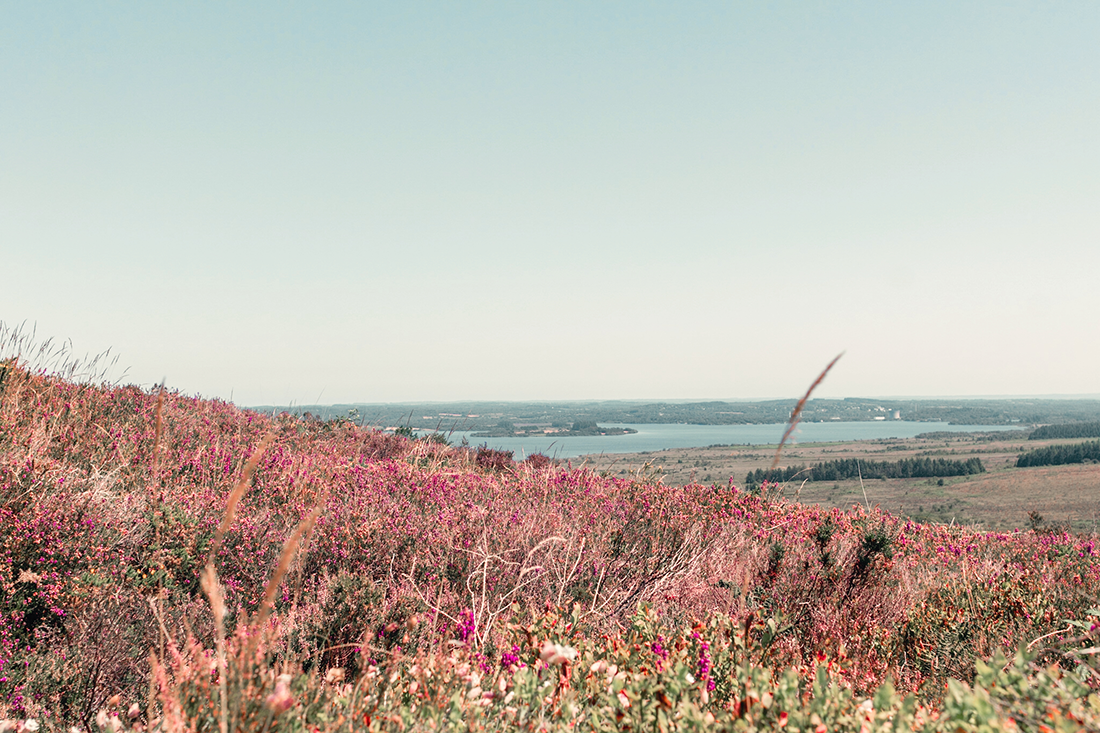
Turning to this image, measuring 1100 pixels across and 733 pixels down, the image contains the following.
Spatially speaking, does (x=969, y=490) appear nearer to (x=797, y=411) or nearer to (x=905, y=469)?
(x=905, y=469)

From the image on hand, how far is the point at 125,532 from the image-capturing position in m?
4.18

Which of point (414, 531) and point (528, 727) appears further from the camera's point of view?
point (414, 531)

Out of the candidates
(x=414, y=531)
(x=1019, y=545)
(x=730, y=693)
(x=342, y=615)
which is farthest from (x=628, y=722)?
(x=1019, y=545)

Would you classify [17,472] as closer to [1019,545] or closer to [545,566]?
[545,566]

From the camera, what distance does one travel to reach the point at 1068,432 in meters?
108

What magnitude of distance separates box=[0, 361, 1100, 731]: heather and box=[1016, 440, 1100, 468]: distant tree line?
78.2 meters

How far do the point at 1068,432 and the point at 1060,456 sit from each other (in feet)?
166

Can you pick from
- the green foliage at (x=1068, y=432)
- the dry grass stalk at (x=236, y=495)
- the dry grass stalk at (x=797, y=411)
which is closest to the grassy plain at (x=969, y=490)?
the dry grass stalk at (x=797, y=411)

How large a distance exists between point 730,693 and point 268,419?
10.2 m

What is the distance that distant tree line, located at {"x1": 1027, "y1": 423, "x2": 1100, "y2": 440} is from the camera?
10412 centimetres

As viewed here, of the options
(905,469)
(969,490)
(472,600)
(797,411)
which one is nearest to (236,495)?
(797,411)

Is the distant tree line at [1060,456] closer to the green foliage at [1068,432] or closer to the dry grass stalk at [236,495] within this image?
the green foliage at [1068,432]

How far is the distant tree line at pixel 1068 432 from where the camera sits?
10412cm

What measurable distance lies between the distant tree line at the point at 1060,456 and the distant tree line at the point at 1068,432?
36.1 metres
